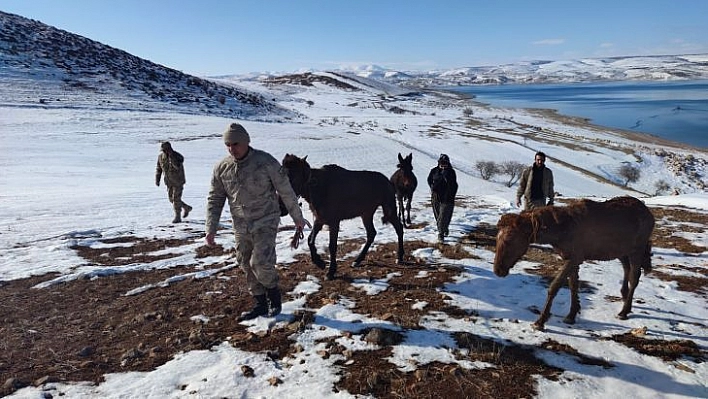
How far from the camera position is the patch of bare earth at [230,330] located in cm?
423

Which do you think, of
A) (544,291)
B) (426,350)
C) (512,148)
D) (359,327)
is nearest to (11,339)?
(359,327)

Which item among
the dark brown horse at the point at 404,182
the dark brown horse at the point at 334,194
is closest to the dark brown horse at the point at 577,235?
the dark brown horse at the point at 334,194

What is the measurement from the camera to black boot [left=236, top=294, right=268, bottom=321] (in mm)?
5691

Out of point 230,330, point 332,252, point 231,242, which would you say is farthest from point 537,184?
point 231,242

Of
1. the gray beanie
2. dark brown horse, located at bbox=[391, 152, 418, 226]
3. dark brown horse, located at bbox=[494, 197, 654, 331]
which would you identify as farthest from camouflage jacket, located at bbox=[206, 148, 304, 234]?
dark brown horse, located at bbox=[391, 152, 418, 226]

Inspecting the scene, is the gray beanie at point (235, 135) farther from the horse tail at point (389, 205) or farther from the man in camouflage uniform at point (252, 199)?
the horse tail at point (389, 205)

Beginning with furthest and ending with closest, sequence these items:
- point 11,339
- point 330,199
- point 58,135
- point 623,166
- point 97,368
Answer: point 623,166
point 58,135
point 330,199
point 11,339
point 97,368

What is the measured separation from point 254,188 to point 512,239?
3227 millimetres

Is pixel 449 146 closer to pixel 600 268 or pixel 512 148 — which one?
pixel 512 148

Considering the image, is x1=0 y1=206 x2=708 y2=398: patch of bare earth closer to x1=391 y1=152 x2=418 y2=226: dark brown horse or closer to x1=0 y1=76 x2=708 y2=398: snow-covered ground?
x1=0 y1=76 x2=708 y2=398: snow-covered ground

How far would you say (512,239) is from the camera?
506cm

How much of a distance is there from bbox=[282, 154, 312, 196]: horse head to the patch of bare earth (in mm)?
1682

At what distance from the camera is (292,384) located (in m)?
4.18

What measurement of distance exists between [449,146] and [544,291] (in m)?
46.6
